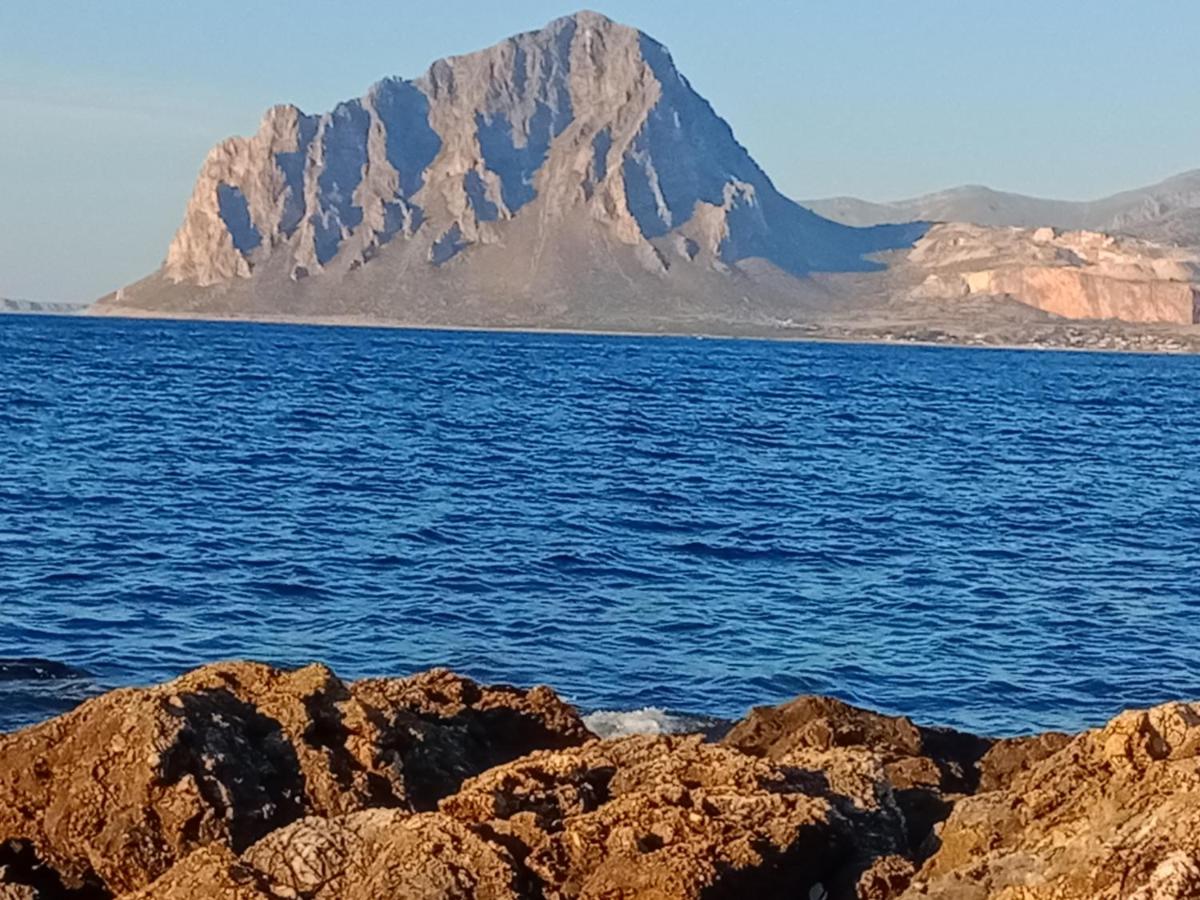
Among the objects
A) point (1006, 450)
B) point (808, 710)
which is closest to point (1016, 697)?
point (808, 710)

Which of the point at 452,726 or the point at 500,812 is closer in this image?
the point at 500,812

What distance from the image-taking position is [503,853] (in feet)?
24.0

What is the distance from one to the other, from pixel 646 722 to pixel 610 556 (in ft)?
42.3

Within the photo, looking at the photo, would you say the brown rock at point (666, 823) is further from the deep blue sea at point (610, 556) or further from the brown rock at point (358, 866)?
the deep blue sea at point (610, 556)

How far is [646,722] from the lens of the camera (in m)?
16.9

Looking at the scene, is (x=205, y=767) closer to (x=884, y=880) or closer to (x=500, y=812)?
(x=500, y=812)

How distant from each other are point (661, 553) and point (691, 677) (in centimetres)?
1034

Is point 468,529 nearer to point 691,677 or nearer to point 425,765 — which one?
point 691,677

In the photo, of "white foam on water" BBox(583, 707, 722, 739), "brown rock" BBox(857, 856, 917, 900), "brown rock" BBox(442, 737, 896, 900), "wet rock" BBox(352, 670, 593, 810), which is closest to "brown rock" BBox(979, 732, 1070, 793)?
"wet rock" BBox(352, 670, 593, 810)

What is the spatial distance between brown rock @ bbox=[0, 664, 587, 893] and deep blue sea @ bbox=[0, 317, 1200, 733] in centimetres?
753

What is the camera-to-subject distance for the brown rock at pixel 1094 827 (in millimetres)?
6391

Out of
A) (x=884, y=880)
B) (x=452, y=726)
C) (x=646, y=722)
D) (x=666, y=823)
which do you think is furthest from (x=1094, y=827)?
(x=646, y=722)

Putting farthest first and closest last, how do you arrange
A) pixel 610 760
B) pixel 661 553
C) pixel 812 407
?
1. pixel 812 407
2. pixel 661 553
3. pixel 610 760

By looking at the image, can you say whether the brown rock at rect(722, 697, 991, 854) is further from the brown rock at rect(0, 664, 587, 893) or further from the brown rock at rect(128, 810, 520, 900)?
the brown rock at rect(128, 810, 520, 900)
